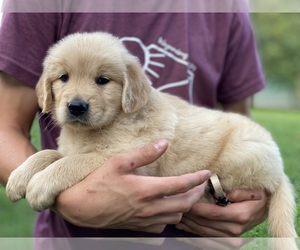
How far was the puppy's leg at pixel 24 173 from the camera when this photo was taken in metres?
1.38

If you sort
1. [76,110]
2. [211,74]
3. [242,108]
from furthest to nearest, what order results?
[242,108], [211,74], [76,110]

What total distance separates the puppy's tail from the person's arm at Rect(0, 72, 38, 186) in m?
0.89

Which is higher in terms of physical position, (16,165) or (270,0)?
(270,0)

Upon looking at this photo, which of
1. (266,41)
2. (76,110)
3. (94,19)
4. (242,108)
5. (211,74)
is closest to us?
(76,110)

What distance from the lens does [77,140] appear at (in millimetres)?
1472

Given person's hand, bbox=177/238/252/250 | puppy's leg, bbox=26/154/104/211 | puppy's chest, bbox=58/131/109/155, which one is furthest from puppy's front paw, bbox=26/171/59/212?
person's hand, bbox=177/238/252/250

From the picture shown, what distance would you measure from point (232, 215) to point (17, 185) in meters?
0.75

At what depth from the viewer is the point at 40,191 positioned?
134 centimetres

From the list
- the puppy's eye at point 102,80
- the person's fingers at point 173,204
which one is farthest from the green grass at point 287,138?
the puppy's eye at point 102,80

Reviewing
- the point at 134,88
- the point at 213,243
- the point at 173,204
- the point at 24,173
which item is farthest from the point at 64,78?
the point at 213,243

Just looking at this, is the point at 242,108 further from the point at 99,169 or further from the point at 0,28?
the point at 0,28

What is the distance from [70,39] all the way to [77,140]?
33 centimetres

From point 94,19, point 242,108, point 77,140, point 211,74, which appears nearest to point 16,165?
point 77,140

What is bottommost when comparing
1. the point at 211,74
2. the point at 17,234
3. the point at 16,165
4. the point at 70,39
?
the point at 17,234
